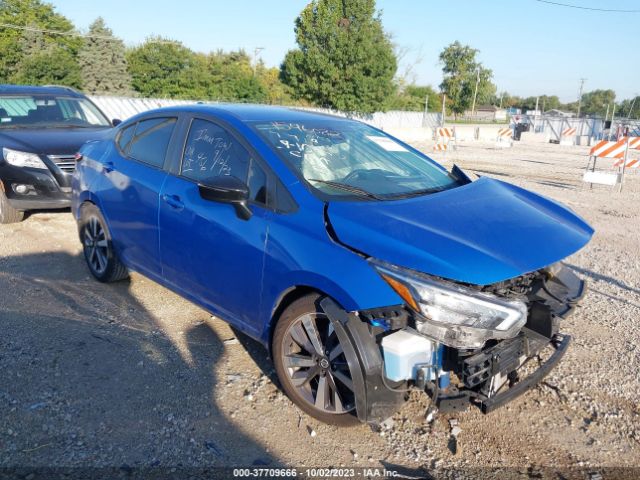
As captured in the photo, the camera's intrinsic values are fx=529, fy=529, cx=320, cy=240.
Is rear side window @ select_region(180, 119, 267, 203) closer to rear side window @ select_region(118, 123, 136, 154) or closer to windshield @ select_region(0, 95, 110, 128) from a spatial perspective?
rear side window @ select_region(118, 123, 136, 154)

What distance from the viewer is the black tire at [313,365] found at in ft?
9.46

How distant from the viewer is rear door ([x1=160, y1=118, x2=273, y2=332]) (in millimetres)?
3262

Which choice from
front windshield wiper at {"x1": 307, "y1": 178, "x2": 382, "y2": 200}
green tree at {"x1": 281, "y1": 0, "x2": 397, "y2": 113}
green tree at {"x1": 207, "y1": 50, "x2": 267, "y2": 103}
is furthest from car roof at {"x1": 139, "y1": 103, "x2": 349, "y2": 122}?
green tree at {"x1": 207, "y1": 50, "x2": 267, "y2": 103}

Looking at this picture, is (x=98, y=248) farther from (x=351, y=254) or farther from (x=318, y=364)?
(x=351, y=254)

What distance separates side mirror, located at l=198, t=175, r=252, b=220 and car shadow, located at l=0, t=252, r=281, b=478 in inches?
45.8

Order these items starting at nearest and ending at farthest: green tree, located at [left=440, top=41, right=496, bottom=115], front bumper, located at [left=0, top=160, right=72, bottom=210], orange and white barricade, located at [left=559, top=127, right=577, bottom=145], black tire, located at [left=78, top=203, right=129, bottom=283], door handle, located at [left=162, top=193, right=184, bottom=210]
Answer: door handle, located at [left=162, top=193, right=184, bottom=210] → black tire, located at [left=78, top=203, right=129, bottom=283] → front bumper, located at [left=0, top=160, right=72, bottom=210] → orange and white barricade, located at [left=559, top=127, right=577, bottom=145] → green tree, located at [left=440, top=41, right=496, bottom=115]

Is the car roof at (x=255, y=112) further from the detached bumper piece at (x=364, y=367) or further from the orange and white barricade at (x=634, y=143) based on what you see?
the orange and white barricade at (x=634, y=143)

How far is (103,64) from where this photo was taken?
168 ft

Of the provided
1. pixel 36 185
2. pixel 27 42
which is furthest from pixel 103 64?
pixel 36 185

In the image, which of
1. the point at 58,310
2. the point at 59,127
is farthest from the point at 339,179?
the point at 59,127

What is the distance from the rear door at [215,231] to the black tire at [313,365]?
31cm

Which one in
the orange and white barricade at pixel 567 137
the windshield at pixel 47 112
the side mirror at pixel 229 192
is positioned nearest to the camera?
the side mirror at pixel 229 192

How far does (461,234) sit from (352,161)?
121 centimetres

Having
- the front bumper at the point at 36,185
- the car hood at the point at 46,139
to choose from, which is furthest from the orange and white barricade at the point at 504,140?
the front bumper at the point at 36,185
